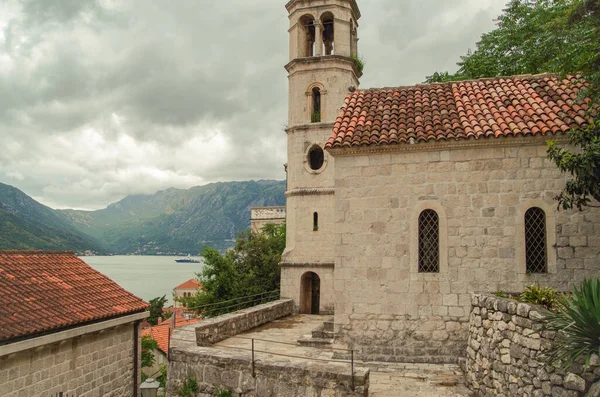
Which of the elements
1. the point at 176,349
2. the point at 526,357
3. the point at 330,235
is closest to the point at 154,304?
the point at 330,235

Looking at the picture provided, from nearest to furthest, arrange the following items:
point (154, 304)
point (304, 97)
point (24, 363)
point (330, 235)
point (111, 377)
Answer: point (24, 363)
point (111, 377)
point (330, 235)
point (304, 97)
point (154, 304)

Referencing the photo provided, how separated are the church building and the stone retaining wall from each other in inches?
134

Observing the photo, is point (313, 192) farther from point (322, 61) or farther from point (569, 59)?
point (569, 59)

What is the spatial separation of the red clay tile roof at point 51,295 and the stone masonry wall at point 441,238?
19.7 feet

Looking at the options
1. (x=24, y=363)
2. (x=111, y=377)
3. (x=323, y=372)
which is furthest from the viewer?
(x=111, y=377)

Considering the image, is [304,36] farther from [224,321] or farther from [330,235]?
[224,321]

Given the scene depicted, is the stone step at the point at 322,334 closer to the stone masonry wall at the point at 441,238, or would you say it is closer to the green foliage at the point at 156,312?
the stone masonry wall at the point at 441,238

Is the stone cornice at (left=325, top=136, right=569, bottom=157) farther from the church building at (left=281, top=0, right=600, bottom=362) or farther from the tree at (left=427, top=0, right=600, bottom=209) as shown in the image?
the tree at (left=427, top=0, right=600, bottom=209)

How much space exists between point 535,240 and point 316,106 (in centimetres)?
1370

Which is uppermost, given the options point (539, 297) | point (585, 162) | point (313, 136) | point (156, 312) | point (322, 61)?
point (322, 61)

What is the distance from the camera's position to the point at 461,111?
12.0 meters

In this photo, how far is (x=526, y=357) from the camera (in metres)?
6.83

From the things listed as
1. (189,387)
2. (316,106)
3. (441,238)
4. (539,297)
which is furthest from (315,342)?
(316,106)

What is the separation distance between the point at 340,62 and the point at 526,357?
17405 millimetres
